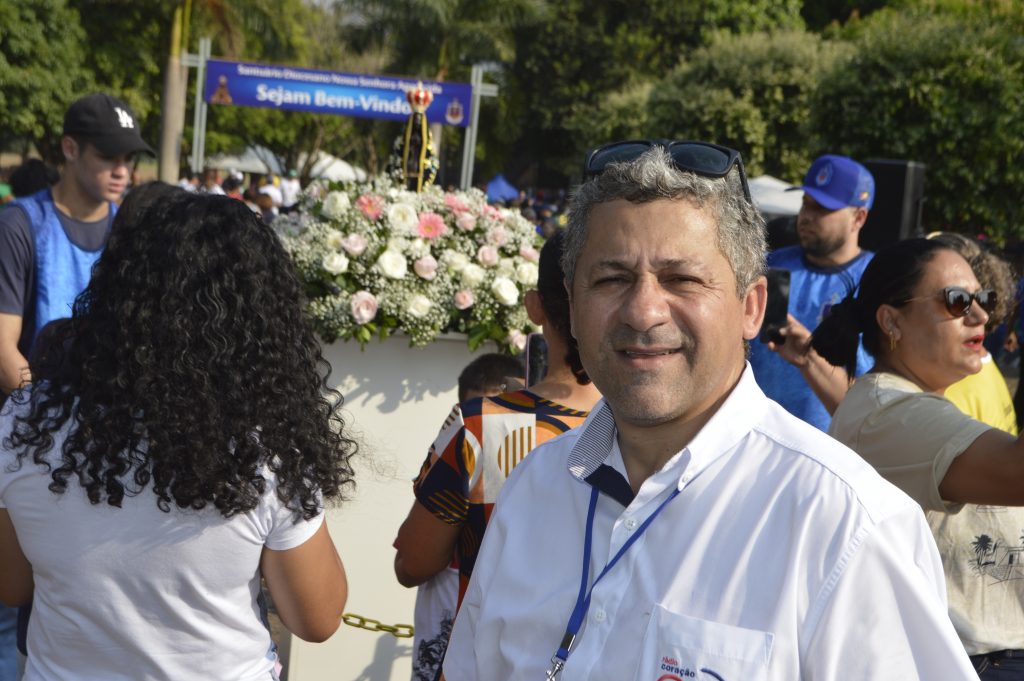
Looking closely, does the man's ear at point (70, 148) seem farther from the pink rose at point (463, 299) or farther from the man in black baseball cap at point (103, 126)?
the pink rose at point (463, 299)

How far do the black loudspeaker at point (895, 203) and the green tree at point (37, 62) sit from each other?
22281 millimetres

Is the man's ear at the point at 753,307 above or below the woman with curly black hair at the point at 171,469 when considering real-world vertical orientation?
above

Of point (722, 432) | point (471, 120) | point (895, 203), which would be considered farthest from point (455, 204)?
point (471, 120)

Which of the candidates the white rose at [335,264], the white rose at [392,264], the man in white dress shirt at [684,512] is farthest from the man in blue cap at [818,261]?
the man in white dress shirt at [684,512]

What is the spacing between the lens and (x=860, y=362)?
401 cm

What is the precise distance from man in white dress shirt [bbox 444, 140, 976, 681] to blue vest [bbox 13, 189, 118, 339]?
2707mm

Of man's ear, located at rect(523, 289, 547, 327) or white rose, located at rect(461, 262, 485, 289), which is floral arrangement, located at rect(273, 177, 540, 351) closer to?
white rose, located at rect(461, 262, 485, 289)

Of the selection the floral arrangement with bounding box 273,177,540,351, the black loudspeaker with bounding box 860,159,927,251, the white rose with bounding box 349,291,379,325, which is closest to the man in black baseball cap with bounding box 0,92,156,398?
the floral arrangement with bounding box 273,177,540,351

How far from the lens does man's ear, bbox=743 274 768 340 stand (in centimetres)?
172

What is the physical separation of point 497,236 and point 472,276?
0.89 feet

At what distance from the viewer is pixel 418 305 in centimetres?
421

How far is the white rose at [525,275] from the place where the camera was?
4.46 metres

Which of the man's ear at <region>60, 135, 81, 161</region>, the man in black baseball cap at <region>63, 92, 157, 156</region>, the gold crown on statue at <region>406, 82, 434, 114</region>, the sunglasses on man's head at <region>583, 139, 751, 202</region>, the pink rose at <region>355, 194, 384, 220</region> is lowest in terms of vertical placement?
the pink rose at <region>355, 194, 384, 220</region>

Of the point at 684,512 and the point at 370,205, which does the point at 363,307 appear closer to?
the point at 370,205
